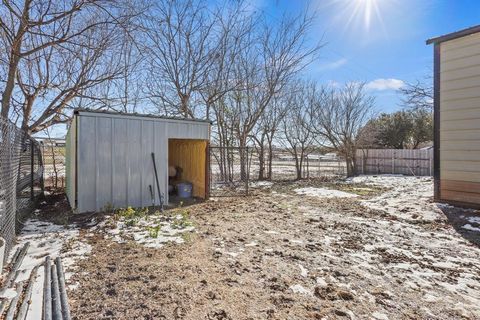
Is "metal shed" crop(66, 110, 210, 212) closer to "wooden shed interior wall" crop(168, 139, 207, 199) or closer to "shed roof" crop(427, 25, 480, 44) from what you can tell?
"wooden shed interior wall" crop(168, 139, 207, 199)

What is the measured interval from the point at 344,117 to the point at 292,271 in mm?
14286

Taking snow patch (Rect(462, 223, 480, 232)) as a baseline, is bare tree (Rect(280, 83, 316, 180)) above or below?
above

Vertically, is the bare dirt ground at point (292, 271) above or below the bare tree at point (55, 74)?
below

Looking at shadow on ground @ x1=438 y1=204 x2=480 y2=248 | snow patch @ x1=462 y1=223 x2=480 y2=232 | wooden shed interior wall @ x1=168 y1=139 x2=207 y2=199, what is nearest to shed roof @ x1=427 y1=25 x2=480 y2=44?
shadow on ground @ x1=438 y1=204 x2=480 y2=248

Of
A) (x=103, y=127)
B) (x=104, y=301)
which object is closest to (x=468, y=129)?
(x=104, y=301)

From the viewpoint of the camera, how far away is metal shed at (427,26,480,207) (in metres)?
5.74

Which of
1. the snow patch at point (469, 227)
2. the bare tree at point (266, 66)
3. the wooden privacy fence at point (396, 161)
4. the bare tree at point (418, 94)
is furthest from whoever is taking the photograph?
the wooden privacy fence at point (396, 161)

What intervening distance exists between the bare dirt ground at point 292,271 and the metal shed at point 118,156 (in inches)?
53.7

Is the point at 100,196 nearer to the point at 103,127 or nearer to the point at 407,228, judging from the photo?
the point at 103,127

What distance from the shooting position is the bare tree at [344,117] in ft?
51.2

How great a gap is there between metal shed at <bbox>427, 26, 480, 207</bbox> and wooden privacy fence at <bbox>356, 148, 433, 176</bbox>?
32.0 feet

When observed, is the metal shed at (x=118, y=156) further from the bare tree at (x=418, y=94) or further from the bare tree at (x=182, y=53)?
the bare tree at (x=418, y=94)

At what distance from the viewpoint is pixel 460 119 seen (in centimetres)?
598

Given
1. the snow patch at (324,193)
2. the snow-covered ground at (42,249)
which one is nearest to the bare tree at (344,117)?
the snow patch at (324,193)
